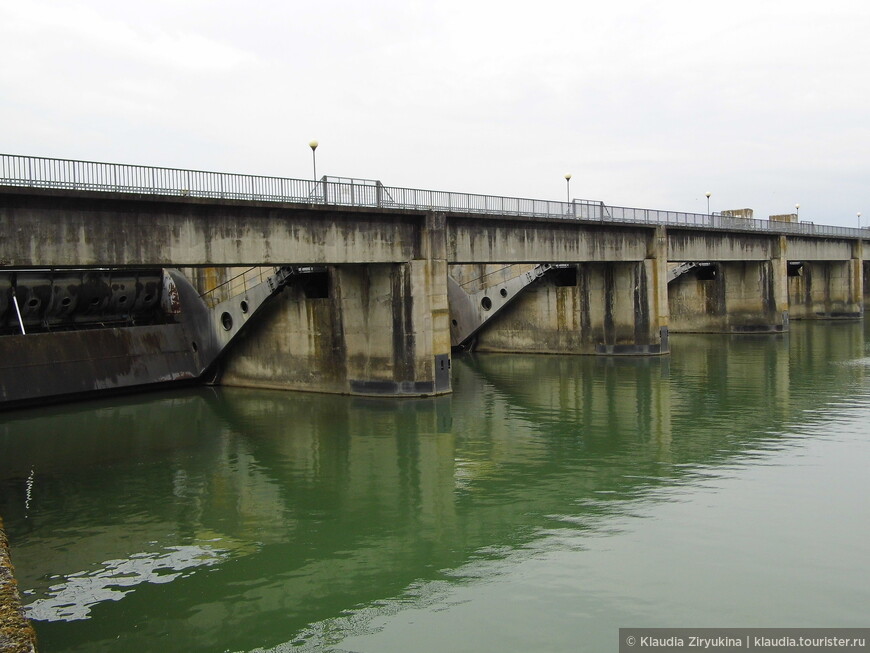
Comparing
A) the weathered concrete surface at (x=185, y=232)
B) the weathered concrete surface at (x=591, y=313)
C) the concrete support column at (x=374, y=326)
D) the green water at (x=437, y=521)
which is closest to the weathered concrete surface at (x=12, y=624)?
the green water at (x=437, y=521)

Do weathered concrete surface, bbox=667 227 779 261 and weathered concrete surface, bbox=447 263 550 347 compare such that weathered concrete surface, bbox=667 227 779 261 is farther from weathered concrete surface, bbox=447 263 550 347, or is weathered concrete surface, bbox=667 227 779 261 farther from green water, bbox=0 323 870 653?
green water, bbox=0 323 870 653

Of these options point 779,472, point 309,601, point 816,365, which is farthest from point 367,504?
point 816,365

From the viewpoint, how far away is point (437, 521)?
59.8ft

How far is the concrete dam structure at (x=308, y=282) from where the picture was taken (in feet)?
84.0

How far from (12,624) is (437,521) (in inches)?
386

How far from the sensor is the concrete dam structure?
2559 cm

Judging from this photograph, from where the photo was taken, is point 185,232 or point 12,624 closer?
point 12,624

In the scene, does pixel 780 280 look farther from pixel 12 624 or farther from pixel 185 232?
pixel 12 624

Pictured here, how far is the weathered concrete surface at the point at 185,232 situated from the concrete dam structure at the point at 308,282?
0.05 metres

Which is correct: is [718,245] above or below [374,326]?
above

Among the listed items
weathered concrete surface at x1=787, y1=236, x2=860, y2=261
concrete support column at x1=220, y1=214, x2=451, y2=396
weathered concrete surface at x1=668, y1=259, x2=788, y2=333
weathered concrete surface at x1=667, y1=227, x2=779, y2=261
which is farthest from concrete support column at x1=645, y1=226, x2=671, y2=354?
weathered concrete surface at x1=787, y1=236, x2=860, y2=261

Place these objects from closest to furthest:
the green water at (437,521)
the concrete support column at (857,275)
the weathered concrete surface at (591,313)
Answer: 1. the green water at (437,521)
2. the weathered concrete surface at (591,313)
3. the concrete support column at (857,275)

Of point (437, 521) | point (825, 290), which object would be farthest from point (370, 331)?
point (825, 290)

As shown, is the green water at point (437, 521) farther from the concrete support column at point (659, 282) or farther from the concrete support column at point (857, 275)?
the concrete support column at point (857, 275)
